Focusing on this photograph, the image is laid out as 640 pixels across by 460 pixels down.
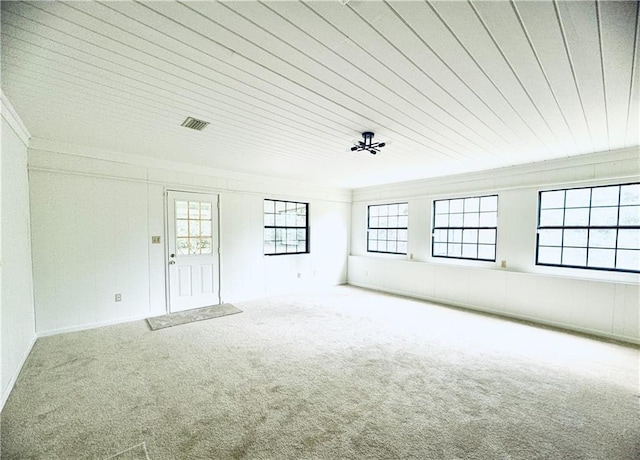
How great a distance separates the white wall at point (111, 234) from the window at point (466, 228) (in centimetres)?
373

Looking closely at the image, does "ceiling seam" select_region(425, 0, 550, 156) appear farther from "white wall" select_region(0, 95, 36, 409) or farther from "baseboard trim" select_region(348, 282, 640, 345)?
"white wall" select_region(0, 95, 36, 409)

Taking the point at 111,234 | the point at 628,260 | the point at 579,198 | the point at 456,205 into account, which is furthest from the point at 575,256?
the point at 111,234

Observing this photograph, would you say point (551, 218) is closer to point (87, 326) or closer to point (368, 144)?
point (368, 144)

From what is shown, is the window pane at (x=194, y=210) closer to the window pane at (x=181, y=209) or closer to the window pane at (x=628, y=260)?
the window pane at (x=181, y=209)

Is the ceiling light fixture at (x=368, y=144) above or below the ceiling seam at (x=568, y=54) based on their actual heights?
below

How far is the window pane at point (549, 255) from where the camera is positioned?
14.1ft

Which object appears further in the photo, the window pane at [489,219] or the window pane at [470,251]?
the window pane at [470,251]

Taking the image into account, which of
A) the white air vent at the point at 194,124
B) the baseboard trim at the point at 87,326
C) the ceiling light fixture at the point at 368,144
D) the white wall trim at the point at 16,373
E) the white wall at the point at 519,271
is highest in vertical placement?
the white air vent at the point at 194,124

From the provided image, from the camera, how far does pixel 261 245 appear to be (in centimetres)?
566

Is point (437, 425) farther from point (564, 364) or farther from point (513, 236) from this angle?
point (513, 236)

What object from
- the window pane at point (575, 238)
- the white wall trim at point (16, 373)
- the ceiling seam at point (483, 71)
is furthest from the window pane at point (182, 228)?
the window pane at point (575, 238)

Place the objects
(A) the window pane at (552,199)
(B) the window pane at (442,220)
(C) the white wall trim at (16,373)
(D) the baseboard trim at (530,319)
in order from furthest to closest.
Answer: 1. (B) the window pane at (442,220)
2. (A) the window pane at (552,199)
3. (D) the baseboard trim at (530,319)
4. (C) the white wall trim at (16,373)

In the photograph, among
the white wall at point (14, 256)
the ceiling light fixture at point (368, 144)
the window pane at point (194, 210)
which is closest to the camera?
the white wall at point (14, 256)

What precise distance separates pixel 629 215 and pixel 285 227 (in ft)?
18.4
